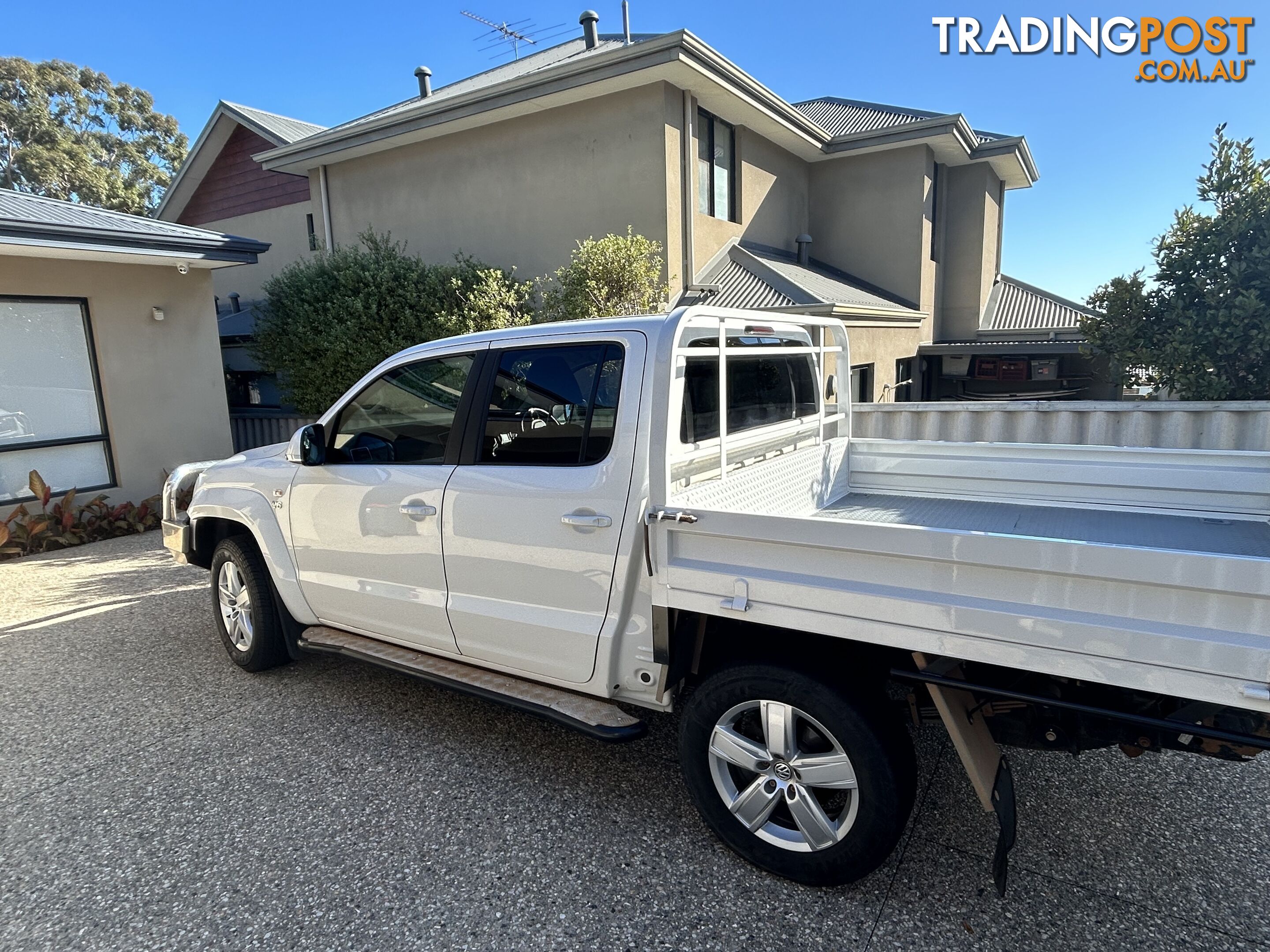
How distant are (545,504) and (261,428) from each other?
1122 cm

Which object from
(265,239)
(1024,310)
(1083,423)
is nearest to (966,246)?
(1024,310)

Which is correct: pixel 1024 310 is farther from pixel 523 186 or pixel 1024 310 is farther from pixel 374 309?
pixel 374 309

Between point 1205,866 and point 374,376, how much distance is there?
13.1 ft

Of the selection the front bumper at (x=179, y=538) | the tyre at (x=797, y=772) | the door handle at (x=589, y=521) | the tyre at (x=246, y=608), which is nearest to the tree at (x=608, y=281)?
the front bumper at (x=179, y=538)

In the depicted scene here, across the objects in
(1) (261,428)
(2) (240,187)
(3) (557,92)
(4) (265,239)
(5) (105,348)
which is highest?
(2) (240,187)

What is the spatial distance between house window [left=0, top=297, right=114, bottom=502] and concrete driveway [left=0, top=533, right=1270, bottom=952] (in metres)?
5.42

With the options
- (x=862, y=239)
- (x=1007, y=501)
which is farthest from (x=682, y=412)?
(x=862, y=239)

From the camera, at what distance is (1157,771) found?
10.6 feet

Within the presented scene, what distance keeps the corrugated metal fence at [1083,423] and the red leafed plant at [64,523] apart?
8.19 m

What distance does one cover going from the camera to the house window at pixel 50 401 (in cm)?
804

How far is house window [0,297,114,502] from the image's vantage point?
26.4 ft

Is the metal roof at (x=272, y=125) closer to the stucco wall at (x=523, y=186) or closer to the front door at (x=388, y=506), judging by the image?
the stucco wall at (x=523, y=186)

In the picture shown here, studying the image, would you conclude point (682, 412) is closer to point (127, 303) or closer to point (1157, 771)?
point (1157, 771)

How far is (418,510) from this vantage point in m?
3.37
